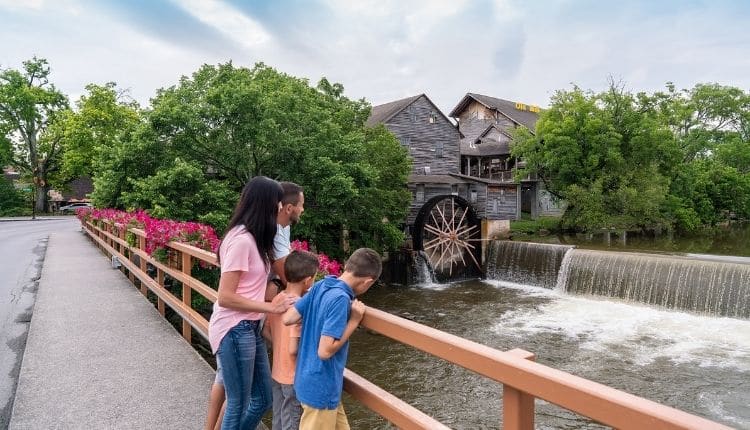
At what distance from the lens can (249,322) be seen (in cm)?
254

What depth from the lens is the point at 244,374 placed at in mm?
2512

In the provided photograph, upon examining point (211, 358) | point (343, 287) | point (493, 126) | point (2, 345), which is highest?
point (493, 126)

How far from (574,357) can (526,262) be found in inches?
350

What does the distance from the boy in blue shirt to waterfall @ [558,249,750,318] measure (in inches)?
517

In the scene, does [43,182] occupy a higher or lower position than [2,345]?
higher

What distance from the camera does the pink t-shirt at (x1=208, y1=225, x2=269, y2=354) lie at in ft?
7.71

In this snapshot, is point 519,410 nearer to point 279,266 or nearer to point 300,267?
point 300,267

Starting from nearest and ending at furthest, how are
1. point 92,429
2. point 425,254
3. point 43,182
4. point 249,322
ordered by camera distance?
point 249,322, point 92,429, point 425,254, point 43,182

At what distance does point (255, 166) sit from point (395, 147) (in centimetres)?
608

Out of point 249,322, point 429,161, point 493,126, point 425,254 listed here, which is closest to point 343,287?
point 249,322

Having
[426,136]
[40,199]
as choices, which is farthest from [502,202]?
[40,199]

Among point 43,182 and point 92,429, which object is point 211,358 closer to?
point 92,429

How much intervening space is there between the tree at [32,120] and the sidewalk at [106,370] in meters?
37.7

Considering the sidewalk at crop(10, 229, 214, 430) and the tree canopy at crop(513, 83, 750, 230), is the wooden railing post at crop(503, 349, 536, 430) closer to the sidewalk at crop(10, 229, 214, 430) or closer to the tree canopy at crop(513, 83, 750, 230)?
the sidewalk at crop(10, 229, 214, 430)
